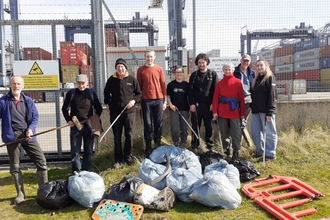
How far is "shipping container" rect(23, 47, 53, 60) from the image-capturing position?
217 inches

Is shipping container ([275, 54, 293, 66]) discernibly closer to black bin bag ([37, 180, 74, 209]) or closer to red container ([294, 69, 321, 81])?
red container ([294, 69, 321, 81])

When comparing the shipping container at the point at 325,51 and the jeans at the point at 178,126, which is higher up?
the shipping container at the point at 325,51

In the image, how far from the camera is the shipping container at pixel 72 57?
5.43 metres

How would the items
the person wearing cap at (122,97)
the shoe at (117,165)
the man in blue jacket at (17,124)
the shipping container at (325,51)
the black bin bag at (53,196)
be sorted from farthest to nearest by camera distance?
the shipping container at (325,51)
the shoe at (117,165)
the person wearing cap at (122,97)
the man in blue jacket at (17,124)
the black bin bag at (53,196)

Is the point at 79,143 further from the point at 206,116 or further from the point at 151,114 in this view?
the point at 206,116

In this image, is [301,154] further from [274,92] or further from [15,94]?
[15,94]

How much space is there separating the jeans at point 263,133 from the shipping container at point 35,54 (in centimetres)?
405

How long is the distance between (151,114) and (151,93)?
1.31 feet

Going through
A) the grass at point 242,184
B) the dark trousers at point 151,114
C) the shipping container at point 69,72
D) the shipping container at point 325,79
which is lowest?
the grass at point 242,184

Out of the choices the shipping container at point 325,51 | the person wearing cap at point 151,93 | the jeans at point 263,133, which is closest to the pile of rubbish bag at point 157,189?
the person wearing cap at point 151,93

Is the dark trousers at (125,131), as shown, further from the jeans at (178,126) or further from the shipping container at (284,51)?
the shipping container at (284,51)

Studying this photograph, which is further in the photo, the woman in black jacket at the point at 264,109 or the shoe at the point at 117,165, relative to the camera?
the shoe at the point at 117,165

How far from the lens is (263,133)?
5.15 meters

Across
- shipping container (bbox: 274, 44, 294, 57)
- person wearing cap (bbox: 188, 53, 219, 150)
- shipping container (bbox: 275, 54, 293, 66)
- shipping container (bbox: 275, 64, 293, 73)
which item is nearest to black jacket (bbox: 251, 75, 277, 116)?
person wearing cap (bbox: 188, 53, 219, 150)
